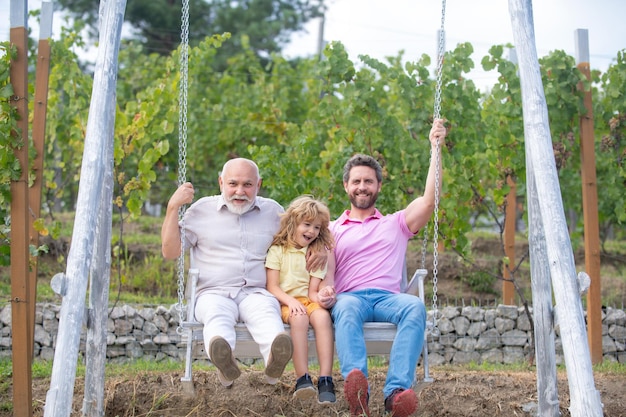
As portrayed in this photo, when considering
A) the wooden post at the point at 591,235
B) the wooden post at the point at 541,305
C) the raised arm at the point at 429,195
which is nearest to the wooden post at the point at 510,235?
the wooden post at the point at 591,235

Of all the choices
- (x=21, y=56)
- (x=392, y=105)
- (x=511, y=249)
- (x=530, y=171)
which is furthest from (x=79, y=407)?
(x=392, y=105)

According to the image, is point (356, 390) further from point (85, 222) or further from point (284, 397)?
point (85, 222)

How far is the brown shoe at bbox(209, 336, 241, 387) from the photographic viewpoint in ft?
12.4

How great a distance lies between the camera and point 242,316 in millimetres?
4199

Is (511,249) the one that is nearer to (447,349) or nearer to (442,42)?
(447,349)

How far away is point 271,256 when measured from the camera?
14.5 feet

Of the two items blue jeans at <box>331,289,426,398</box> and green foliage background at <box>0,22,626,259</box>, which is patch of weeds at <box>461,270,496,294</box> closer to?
green foliage background at <box>0,22,626,259</box>

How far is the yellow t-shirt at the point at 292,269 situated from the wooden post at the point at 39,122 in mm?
1423

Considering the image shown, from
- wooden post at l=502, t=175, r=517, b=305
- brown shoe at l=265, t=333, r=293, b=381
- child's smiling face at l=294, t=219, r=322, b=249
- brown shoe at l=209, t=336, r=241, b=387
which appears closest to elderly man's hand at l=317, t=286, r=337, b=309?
child's smiling face at l=294, t=219, r=322, b=249

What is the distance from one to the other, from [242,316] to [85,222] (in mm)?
975

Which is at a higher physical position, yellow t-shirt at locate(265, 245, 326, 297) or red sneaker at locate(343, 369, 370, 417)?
yellow t-shirt at locate(265, 245, 326, 297)

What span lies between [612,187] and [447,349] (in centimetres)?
199

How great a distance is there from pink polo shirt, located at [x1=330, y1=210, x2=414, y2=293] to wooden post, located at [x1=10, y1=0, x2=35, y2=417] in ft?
5.52

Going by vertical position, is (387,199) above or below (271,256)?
above
